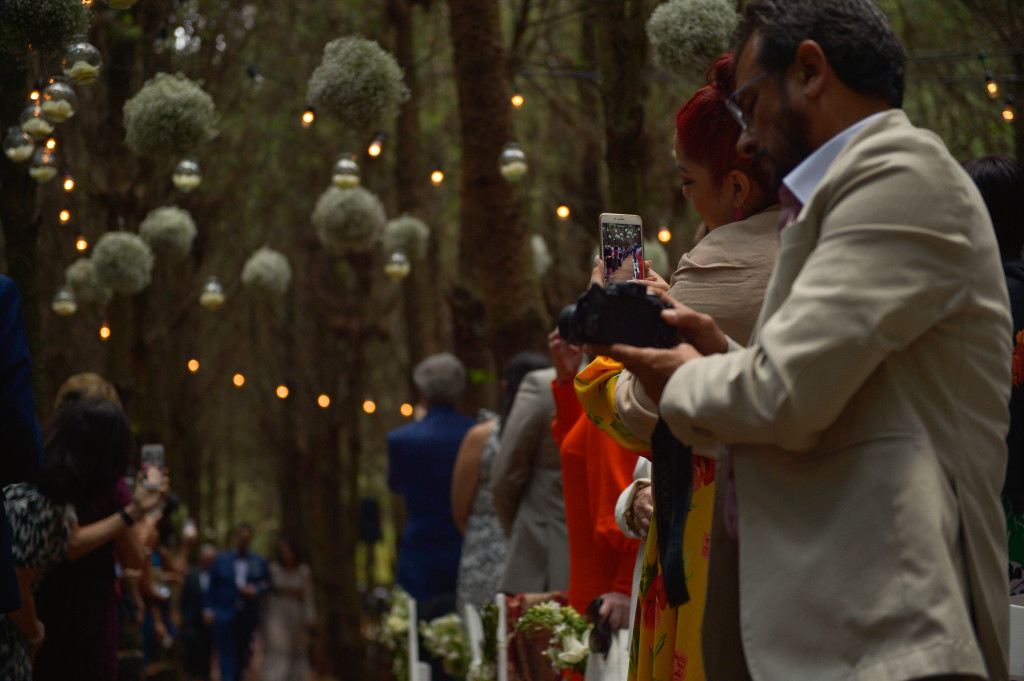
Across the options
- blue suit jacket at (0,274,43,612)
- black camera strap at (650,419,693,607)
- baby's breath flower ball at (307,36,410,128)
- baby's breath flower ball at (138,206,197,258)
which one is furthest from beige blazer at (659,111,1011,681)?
baby's breath flower ball at (138,206,197,258)

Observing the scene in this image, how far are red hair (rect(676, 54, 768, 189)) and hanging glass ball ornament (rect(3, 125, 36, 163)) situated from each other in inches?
Result: 144

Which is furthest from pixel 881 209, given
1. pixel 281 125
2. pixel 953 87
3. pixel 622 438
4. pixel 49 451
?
pixel 281 125

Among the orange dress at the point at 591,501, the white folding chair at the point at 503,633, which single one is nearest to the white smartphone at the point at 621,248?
the orange dress at the point at 591,501

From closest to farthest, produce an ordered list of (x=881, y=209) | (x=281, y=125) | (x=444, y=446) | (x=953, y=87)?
(x=881, y=209), (x=444, y=446), (x=953, y=87), (x=281, y=125)

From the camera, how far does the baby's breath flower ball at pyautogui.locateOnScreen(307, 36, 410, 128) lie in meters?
6.25

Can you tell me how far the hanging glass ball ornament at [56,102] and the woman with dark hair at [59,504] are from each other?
1.40 metres

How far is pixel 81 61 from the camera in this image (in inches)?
194

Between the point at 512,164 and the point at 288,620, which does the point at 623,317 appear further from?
the point at 288,620

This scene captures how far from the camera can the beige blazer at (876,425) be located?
1.71 meters

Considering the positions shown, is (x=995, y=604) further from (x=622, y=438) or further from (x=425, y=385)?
(x=425, y=385)

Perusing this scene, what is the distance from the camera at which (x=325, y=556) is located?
59.4ft

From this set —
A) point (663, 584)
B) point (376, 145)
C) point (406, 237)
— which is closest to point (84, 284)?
point (406, 237)

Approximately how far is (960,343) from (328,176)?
17.6m

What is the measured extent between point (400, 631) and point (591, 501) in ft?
13.1
